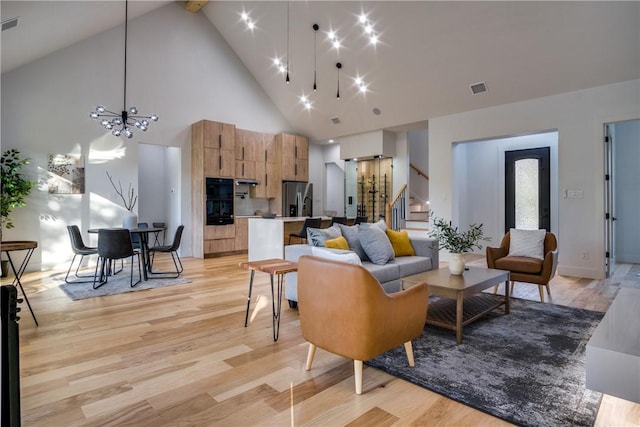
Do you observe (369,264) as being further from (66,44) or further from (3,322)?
(66,44)

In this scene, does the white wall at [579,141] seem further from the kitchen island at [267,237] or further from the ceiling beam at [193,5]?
the ceiling beam at [193,5]

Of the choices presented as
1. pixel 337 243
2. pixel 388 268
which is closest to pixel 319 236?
pixel 337 243

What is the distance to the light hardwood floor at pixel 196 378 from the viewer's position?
1.95 meters

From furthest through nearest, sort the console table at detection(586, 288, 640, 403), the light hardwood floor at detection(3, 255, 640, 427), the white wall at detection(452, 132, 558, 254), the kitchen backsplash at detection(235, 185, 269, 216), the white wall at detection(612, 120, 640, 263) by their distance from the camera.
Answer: the kitchen backsplash at detection(235, 185, 269, 216), the white wall at detection(452, 132, 558, 254), the white wall at detection(612, 120, 640, 263), the light hardwood floor at detection(3, 255, 640, 427), the console table at detection(586, 288, 640, 403)

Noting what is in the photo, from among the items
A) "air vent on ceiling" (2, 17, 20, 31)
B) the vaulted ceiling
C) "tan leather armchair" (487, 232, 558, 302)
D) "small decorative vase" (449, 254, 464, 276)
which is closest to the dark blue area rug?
"small decorative vase" (449, 254, 464, 276)

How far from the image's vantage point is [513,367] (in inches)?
Result: 97.7

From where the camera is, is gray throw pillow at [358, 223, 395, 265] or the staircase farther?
the staircase

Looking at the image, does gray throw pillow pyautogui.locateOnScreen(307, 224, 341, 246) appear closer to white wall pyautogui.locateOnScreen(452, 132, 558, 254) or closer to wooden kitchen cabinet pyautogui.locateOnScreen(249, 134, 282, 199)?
white wall pyautogui.locateOnScreen(452, 132, 558, 254)

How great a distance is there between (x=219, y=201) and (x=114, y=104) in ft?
8.93

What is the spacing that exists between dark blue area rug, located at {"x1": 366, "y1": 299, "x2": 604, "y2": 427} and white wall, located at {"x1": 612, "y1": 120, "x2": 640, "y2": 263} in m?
4.84

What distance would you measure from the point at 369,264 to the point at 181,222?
5.58 meters

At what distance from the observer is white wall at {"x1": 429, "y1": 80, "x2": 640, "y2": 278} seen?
5336mm

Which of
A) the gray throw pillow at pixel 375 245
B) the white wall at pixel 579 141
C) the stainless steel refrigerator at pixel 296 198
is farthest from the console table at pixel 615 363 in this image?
the stainless steel refrigerator at pixel 296 198

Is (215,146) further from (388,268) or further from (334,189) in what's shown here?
(388,268)
